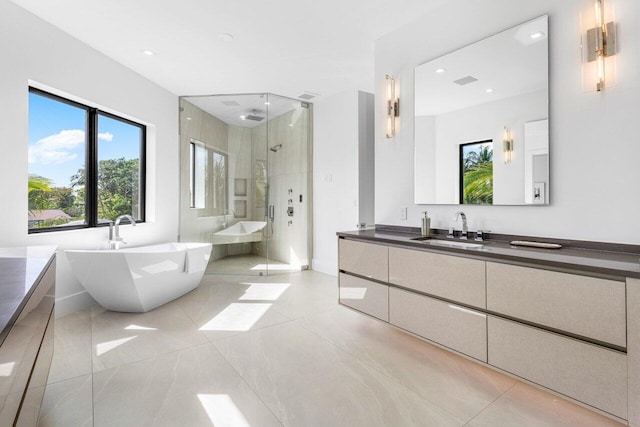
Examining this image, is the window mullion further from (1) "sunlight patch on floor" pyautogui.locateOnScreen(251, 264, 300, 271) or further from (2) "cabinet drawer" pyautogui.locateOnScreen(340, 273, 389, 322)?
(2) "cabinet drawer" pyautogui.locateOnScreen(340, 273, 389, 322)

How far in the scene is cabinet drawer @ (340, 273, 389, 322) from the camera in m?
2.53

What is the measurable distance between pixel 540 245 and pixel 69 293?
4.10 meters

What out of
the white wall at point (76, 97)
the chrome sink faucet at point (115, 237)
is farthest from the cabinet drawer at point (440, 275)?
the white wall at point (76, 97)

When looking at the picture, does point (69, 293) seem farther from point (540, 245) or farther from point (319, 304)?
point (540, 245)

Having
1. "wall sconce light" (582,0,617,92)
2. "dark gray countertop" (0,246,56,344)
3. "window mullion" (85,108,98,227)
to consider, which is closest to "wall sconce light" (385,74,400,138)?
"wall sconce light" (582,0,617,92)

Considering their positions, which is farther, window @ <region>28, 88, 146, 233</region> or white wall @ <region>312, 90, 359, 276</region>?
white wall @ <region>312, 90, 359, 276</region>

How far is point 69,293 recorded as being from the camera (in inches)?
126

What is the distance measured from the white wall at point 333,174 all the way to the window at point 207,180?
1408mm

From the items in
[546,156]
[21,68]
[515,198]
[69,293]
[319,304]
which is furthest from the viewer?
[319,304]

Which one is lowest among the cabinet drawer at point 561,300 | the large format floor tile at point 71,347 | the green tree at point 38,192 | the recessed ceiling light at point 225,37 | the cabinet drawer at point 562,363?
the large format floor tile at point 71,347

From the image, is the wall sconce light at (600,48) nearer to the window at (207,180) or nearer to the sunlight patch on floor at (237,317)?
the sunlight patch on floor at (237,317)

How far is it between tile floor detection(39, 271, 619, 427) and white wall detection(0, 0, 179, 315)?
0.82 meters

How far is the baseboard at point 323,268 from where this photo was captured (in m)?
4.70

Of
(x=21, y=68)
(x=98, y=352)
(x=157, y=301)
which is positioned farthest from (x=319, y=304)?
(x=21, y=68)
